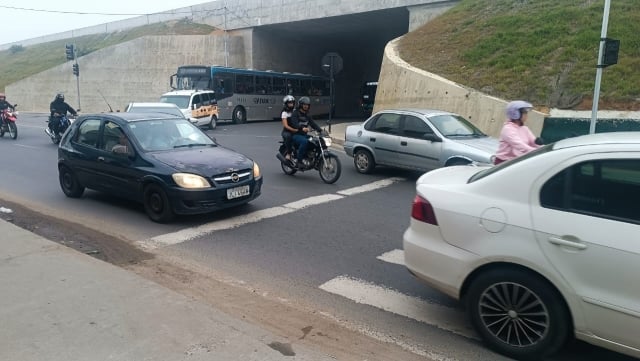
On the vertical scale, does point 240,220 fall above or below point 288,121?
below

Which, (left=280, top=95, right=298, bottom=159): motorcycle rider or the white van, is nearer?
(left=280, top=95, right=298, bottom=159): motorcycle rider

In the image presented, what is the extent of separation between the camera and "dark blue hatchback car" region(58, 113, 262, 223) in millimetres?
6629

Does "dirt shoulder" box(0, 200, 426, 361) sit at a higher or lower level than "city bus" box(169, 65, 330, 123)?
lower

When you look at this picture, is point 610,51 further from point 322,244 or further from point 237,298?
point 237,298

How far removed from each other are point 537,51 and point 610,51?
26.4ft

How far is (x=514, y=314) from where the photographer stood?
334cm

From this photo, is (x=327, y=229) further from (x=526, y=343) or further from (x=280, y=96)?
(x=280, y=96)

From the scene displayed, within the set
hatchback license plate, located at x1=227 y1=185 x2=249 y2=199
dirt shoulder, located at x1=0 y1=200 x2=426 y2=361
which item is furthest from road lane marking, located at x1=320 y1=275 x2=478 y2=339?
hatchback license plate, located at x1=227 y1=185 x2=249 y2=199

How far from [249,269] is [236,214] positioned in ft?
7.51

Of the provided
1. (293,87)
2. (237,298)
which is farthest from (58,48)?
(237,298)

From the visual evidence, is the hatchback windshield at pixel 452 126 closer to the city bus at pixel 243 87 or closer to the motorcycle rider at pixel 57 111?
the motorcycle rider at pixel 57 111

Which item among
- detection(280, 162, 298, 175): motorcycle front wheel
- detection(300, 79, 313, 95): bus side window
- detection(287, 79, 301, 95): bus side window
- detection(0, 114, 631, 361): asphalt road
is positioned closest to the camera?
detection(0, 114, 631, 361): asphalt road

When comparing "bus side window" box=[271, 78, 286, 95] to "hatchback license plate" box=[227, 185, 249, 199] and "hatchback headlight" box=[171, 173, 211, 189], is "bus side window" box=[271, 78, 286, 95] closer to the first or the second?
"hatchback license plate" box=[227, 185, 249, 199]

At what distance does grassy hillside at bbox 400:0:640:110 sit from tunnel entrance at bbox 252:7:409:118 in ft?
22.1
